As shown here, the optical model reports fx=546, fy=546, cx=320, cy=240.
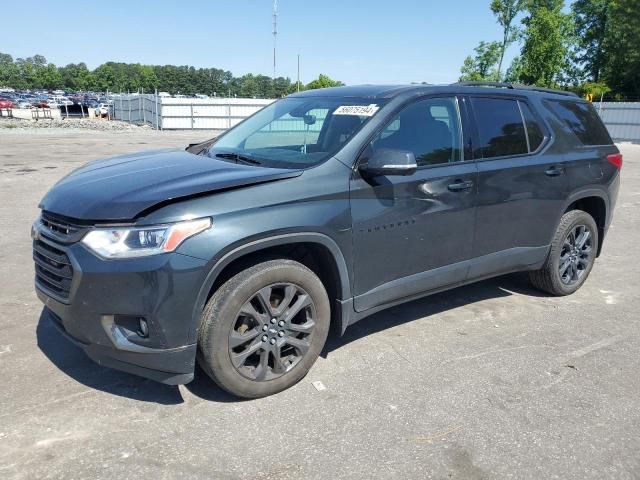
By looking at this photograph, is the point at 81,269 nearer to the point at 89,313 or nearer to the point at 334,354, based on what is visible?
the point at 89,313

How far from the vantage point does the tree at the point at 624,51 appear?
4784cm

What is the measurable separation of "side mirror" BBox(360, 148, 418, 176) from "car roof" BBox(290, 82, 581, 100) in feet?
2.06

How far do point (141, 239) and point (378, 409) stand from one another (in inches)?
64.4

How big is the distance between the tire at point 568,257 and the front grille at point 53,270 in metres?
3.90

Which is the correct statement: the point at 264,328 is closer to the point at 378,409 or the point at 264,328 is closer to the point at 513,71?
the point at 378,409

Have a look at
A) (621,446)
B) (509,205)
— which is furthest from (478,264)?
(621,446)

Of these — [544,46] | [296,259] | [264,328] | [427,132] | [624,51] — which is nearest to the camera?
[264,328]

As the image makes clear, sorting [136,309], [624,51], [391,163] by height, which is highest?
[624,51]

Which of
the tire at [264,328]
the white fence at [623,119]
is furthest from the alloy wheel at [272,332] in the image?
the white fence at [623,119]

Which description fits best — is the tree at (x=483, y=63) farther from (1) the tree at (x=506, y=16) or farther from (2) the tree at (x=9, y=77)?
(2) the tree at (x=9, y=77)

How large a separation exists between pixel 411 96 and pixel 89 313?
8.18 ft

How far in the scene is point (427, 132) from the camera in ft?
12.7

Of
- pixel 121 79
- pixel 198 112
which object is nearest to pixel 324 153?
pixel 198 112

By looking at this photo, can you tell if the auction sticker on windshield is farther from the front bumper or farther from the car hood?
the front bumper
